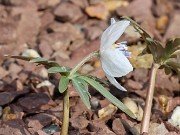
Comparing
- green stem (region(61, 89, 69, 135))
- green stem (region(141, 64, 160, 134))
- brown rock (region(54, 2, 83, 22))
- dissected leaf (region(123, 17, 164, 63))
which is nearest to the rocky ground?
brown rock (region(54, 2, 83, 22))

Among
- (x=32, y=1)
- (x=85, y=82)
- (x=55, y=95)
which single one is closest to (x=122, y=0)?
(x=32, y=1)

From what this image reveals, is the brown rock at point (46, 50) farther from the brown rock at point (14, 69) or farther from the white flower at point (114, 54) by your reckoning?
the white flower at point (114, 54)

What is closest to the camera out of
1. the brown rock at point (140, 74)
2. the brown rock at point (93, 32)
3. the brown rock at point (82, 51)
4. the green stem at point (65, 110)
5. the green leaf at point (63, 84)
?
the green leaf at point (63, 84)

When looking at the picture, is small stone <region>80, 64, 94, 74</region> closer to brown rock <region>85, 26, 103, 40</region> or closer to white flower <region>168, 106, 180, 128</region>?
brown rock <region>85, 26, 103, 40</region>

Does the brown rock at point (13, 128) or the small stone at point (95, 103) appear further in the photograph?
the small stone at point (95, 103)

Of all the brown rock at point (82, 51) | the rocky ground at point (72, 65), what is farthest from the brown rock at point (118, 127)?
the brown rock at point (82, 51)
